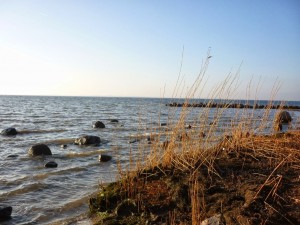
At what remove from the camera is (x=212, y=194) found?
12.6 ft

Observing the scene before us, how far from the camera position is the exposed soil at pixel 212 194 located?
3158 millimetres

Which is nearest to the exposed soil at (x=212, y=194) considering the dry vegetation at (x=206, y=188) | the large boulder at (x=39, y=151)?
the dry vegetation at (x=206, y=188)

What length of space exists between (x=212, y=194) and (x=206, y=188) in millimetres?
148

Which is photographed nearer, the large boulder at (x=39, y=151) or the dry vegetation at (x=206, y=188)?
the dry vegetation at (x=206, y=188)

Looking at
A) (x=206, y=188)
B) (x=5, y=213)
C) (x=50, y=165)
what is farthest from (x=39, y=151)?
(x=206, y=188)

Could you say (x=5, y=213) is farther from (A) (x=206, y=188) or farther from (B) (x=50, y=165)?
(B) (x=50, y=165)

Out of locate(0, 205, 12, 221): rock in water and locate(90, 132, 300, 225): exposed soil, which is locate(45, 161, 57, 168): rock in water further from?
locate(90, 132, 300, 225): exposed soil

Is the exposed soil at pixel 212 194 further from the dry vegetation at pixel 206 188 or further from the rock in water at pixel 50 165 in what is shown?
the rock in water at pixel 50 165

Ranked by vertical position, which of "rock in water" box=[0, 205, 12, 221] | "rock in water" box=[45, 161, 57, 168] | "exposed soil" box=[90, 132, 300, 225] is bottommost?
"rock in water" box=[45, 161, 57, 168]

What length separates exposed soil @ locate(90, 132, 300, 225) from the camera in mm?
3158

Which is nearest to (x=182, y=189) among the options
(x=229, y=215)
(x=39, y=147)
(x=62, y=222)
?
(x=229, y=215)

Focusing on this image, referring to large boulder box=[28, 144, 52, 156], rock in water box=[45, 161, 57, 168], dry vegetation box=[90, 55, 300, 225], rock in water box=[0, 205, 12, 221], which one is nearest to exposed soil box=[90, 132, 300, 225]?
dry vegetation box=[90, 55, 300, 225]

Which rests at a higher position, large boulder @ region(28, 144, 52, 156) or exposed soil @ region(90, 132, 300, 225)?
exposed soil @ region(90, 132, 300, 225)

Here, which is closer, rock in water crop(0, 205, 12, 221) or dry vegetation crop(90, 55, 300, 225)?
dry vegetation crop(90, 55, 300, 225)
